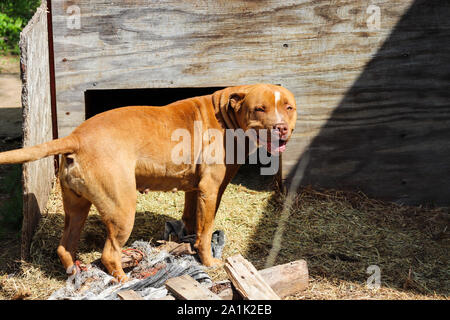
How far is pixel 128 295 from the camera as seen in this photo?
13.7 feet

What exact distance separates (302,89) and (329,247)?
1.72 metres

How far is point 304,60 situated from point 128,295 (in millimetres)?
3156

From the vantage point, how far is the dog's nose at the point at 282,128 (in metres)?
4.58

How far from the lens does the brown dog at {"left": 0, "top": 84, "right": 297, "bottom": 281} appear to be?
4.30 meters

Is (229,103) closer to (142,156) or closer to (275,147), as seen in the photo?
(275,147)

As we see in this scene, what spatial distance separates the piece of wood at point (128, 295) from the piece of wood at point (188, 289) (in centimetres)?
24

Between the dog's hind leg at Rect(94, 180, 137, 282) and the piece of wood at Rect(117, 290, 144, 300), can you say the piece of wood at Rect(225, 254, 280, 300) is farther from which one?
the dog's hind leg at Rect(94, 180, 137, 282)

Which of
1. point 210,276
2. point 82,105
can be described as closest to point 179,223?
point 210,276

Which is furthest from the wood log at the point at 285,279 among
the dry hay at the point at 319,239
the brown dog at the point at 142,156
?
the brown dog at the point at 142,156

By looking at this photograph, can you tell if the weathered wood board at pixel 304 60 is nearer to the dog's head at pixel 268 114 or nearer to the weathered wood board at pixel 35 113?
the weathered wood board at pixel 35 113

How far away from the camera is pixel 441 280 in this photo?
4.96 meters

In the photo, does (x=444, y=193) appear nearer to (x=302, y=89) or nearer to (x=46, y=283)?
(x=302, y=89)

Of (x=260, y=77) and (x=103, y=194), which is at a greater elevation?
(x=260, y=77)

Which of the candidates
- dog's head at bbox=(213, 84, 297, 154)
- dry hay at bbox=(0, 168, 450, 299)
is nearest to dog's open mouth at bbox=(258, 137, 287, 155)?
dog's head at bbox=(213, 84, 297, 154)
